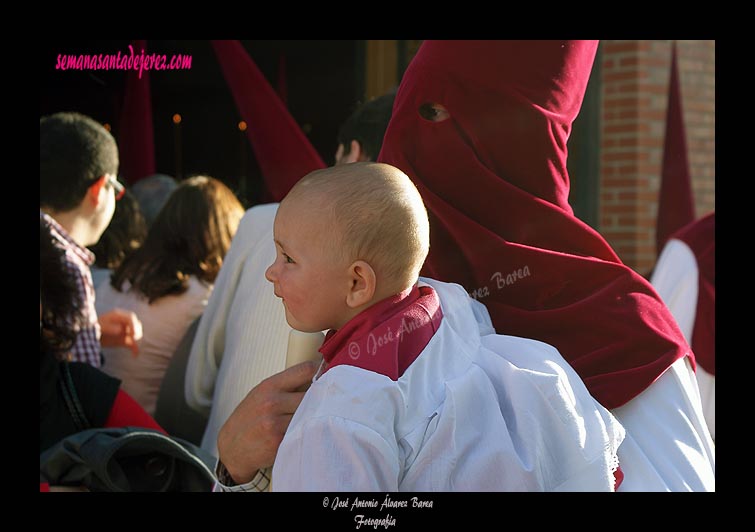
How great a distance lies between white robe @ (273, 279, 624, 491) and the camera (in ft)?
4.29

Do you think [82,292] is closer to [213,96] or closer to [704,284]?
[213,96]

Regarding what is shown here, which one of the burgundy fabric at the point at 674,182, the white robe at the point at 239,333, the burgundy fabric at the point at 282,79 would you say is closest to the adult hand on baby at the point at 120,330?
the white robe at the point at 239,333

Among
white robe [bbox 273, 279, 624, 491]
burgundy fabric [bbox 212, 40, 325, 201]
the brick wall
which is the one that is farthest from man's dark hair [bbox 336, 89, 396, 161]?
the brick wall

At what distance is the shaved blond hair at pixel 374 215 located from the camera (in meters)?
1.39

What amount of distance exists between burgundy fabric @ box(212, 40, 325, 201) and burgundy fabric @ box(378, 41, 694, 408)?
1.91 feet

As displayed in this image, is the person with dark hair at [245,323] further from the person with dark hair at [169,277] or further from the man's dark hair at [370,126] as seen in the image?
the person with dark hair at [169,277]

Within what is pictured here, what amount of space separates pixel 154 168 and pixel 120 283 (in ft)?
1.16

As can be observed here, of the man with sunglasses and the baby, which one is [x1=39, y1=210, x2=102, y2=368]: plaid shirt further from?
the baby

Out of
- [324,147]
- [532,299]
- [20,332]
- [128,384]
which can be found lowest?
[128,384]

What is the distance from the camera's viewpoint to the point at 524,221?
1.58 m

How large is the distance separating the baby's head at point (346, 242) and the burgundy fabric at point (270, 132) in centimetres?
73

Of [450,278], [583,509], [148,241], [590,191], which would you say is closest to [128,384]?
[148,241]
